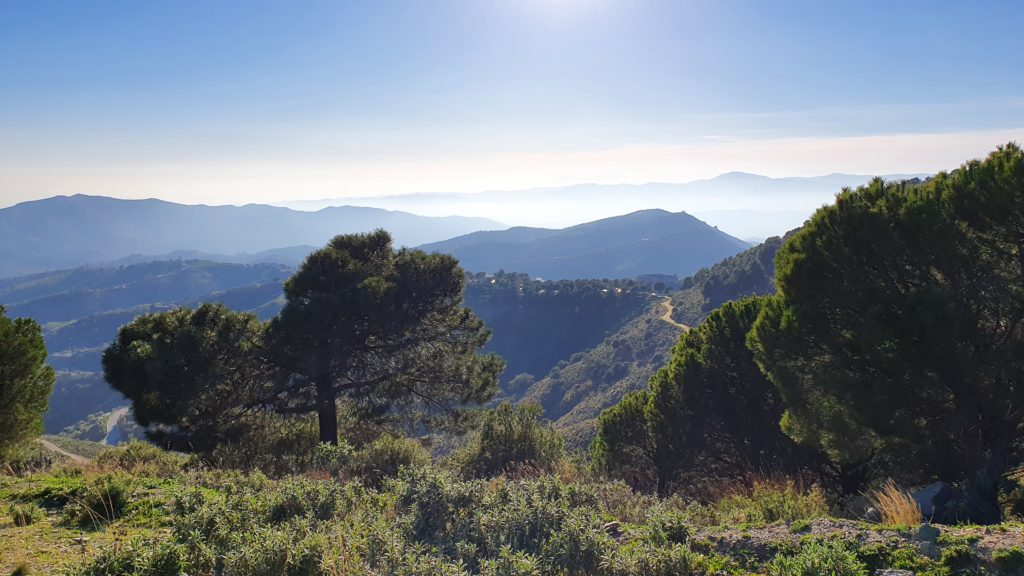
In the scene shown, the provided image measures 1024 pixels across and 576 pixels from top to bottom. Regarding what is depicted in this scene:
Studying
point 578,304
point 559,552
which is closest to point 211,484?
point 559,552

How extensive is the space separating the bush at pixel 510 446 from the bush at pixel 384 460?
1012 mm

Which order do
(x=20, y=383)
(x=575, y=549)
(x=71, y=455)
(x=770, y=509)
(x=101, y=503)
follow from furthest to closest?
(x=71, y=455), (x=20, y=383), (x=770, y=509), (x=101, y=503), (x=575, y=549)

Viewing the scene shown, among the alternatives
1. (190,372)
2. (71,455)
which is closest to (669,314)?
(71,455)

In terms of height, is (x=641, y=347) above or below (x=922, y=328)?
below

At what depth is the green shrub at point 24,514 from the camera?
5.21m

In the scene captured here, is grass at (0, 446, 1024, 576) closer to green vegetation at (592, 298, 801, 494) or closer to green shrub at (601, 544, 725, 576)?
green shrub at (601, 544, 725, 576)

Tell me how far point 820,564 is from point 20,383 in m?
9.65

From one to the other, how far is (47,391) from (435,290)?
351 inches

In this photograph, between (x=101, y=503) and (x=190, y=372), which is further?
(x=190, y=372)

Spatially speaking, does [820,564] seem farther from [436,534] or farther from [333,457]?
[333,457]

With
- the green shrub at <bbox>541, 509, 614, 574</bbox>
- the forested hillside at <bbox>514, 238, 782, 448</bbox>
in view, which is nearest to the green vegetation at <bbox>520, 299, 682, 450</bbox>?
the forested hillside at <bbox>514, 238, 782, 448</bbox>

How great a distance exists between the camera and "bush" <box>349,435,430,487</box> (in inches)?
339

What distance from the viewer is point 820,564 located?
11.4 feet

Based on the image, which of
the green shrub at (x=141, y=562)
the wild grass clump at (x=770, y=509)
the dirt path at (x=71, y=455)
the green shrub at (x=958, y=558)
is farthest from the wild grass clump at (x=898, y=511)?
the dirt path at (x=71, y=455)
